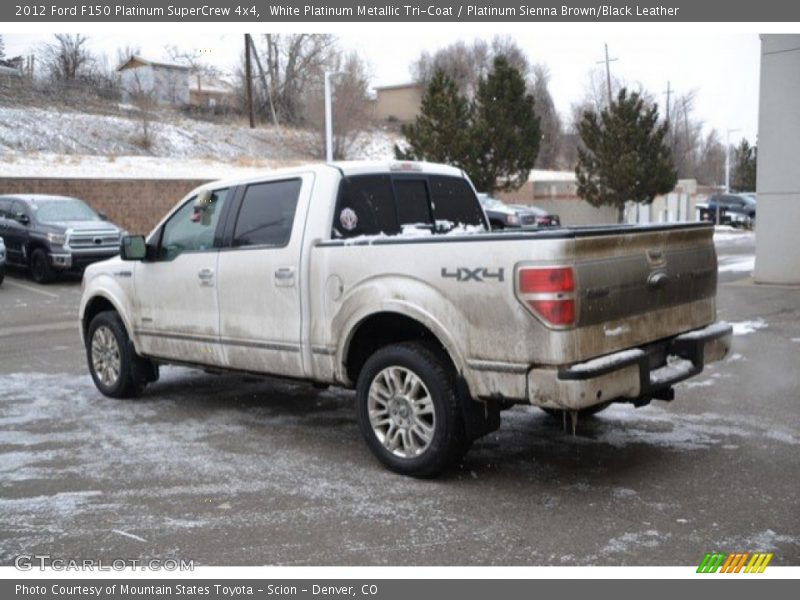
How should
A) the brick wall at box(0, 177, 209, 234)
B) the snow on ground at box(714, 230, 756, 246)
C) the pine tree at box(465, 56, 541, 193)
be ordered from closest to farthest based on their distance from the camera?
the brick wall at box(0, 177, 209, 234) → the snow on ground at box(714, 230, 756, 246) → the pine tree at box(465, 56, 541, 193)

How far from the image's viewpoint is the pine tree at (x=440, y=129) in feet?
97.7

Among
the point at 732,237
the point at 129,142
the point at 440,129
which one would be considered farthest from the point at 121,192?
the point at 732,237

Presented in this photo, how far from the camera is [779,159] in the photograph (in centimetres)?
1522

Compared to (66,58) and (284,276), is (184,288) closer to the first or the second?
(284,276)

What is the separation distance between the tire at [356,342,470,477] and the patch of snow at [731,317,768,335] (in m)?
6.63

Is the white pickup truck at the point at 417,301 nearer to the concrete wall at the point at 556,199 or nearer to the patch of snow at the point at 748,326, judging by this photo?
the patch of snow at the point at 748,326

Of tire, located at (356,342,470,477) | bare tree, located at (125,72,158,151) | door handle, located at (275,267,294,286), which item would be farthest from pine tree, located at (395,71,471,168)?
tire, located at (356,342,470,477)

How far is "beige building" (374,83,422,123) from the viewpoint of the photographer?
66.9 m

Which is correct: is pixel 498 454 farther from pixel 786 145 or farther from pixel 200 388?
pixel 786 145

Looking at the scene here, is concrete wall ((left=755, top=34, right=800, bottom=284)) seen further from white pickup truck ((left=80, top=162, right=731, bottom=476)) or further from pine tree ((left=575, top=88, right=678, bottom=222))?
pine tree ((left=575, top=88, right=678, bottom=222))

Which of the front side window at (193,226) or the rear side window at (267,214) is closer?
the rear side window at (267,214)

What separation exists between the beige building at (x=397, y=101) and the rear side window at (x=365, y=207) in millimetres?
61128

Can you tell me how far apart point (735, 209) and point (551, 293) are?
39.8 metres

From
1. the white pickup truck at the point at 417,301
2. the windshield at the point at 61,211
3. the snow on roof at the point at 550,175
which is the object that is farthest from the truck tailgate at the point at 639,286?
the snow on roof at the point at 550,175
